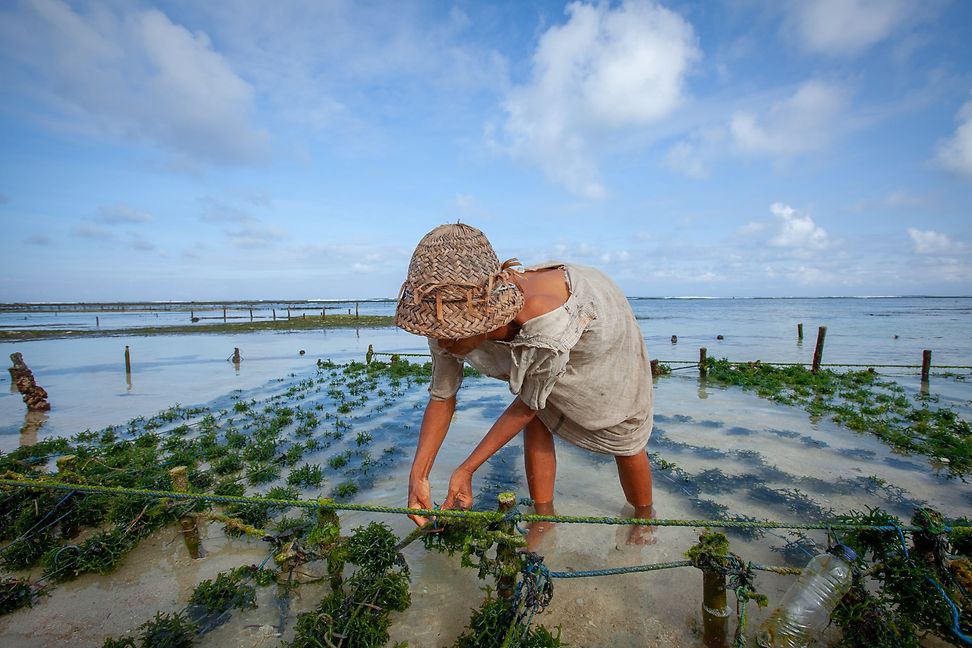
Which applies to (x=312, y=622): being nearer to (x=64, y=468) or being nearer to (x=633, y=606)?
(x=633, y=606)

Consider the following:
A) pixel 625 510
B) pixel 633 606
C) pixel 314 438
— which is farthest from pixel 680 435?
pixel 314 438

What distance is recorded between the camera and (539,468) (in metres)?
3.46

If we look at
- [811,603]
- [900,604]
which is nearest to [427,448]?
[811,603]

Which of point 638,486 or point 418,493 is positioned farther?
point 638,486

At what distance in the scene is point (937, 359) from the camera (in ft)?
53.8

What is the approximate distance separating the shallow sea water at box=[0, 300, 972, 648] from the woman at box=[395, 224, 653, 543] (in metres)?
0.72

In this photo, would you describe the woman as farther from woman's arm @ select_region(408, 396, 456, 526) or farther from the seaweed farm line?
the seaweed farm line

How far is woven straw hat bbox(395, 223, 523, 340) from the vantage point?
1913mm

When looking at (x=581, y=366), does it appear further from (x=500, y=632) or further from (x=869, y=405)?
(x=869, y=405)

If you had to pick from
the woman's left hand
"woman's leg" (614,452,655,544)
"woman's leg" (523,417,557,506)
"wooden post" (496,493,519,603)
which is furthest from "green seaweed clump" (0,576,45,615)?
"woman's leg" (614,452,655,544)

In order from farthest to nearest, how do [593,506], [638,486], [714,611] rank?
1. [593,506]
2. [638,486]
3. [714,611]

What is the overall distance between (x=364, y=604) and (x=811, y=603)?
2443 millimetres

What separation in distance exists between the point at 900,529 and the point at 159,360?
21601 mm

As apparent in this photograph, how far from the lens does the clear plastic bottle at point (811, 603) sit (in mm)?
2297
